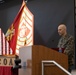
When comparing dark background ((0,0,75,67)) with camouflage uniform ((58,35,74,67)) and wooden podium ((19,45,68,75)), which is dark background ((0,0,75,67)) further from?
wooden podium ((19,45,68,75))

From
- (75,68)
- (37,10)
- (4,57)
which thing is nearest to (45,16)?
(37,10)

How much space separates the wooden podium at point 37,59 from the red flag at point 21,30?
2430 millimetres

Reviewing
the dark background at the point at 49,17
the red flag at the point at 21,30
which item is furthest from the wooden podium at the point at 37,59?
the red flag at the point at 21,30

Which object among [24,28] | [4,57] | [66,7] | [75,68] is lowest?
[75,68]

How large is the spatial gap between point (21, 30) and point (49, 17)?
70 centimetres

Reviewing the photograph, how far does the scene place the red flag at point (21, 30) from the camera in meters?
5.25

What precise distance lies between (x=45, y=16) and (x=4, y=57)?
258 cm

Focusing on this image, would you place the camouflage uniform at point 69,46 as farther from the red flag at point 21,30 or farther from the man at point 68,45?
the red flag at point 21,30

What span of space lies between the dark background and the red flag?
8.8 inches

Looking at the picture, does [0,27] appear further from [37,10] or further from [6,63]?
[6,63]

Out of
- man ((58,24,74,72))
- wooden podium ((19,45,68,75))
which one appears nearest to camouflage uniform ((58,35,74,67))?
man ((58,24,74,72))

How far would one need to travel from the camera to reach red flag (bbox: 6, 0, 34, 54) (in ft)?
17.2

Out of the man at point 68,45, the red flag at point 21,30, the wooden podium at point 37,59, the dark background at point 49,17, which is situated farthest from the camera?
the red flag at point 21,30

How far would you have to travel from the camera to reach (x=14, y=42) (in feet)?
18.1
